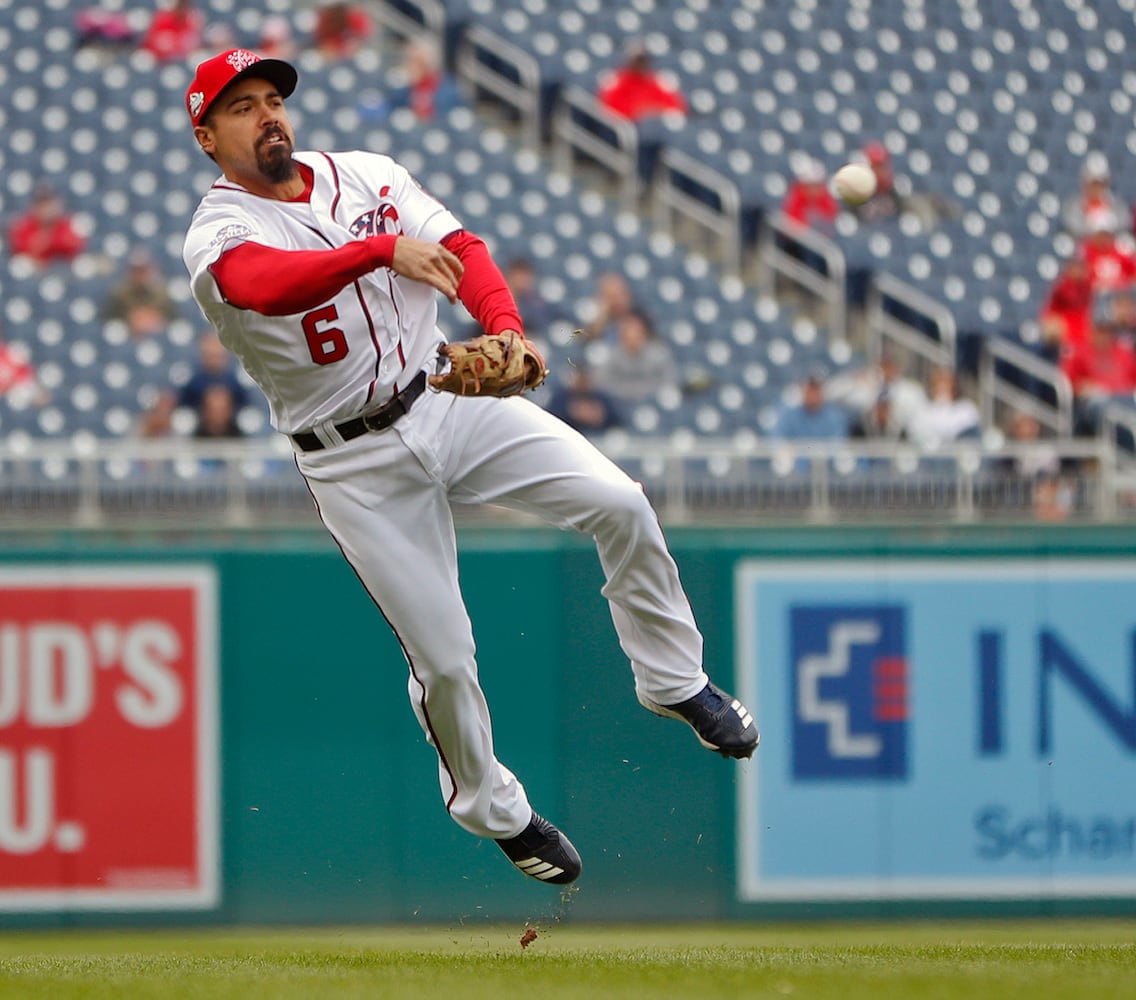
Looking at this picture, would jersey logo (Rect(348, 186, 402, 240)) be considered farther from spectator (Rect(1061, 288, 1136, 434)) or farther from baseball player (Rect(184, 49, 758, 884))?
spectator (Rect(1061, 288, 1136, 434))

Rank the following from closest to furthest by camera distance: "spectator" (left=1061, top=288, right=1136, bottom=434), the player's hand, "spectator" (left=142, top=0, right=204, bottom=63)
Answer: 1. the player's hand
2. "spectator" (left=1061, top=288, right=1136, bottom=434)
3. "spectator" (left=142, top=0, right=204, bottom=63)

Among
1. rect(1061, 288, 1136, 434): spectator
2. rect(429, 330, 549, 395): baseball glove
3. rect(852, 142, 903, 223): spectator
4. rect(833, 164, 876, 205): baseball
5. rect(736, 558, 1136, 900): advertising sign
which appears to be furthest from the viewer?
rect(852, 142, 903, 223): spectator

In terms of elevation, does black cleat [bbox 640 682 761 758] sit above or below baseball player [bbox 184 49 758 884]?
below

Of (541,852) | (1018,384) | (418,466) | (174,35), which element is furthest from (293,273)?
(174,35)

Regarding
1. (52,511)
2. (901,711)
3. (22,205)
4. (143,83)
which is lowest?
(901,711)

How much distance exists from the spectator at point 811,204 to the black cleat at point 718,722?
689 cm

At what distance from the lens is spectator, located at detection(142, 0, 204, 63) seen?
40.3 feet

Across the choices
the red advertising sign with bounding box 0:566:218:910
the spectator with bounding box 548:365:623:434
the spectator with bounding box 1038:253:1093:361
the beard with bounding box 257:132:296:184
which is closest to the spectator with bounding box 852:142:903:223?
the spectator with bounding box 1038:253:1093:361

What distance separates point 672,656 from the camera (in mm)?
5453

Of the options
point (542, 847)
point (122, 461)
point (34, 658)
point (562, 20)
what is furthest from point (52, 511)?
point (562, 20)

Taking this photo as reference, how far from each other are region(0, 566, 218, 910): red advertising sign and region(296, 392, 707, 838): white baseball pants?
2479 mm

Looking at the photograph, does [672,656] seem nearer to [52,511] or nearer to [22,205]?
[52,511]

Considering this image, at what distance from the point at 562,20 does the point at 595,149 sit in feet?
4.28

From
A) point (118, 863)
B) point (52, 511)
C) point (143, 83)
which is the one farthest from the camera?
point (143, 83)
